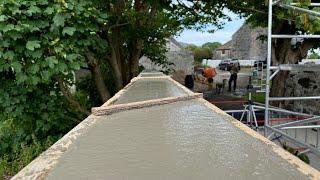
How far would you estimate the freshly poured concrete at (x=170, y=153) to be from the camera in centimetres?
134

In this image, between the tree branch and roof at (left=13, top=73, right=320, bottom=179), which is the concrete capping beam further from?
the tree branch

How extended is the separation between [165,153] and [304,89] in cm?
1051

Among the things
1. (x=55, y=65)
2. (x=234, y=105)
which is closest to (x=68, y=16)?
(x=55, y=65)

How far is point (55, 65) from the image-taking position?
4734 mm

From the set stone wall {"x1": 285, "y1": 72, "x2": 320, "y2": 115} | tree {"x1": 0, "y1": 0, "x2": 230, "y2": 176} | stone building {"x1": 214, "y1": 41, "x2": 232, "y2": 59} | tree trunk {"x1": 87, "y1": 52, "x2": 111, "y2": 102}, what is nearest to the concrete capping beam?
tree {"x1": 0, "y1": 0, "x2": 230, "y2": 176}

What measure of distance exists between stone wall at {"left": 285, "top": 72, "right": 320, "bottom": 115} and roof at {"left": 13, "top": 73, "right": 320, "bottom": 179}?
8.49 metres

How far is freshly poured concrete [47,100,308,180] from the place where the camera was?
1.34m

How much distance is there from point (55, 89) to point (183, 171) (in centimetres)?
538

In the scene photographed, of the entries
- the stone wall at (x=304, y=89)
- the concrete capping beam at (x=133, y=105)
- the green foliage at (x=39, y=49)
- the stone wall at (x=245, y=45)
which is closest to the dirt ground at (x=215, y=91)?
the stone wall at (x=304, y=89)

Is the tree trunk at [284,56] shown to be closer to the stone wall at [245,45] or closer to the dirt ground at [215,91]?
the dirt ground at [215,91]

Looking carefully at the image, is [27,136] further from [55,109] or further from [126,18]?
[126,18]

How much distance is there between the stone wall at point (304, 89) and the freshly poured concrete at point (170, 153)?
27.9 ft

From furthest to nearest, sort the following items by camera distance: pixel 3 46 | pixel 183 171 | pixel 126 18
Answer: pixel 126 18 < pixel 3 46 < pixel 183 171

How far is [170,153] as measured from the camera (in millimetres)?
1577
